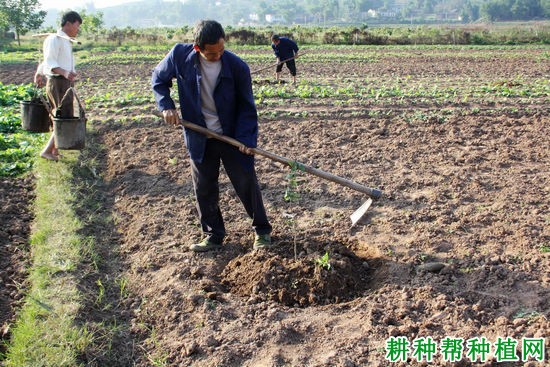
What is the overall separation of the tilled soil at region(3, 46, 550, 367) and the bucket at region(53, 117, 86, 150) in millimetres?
624

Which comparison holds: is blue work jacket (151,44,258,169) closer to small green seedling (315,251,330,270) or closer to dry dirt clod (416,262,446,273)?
small green seedling (315,251,330,270)

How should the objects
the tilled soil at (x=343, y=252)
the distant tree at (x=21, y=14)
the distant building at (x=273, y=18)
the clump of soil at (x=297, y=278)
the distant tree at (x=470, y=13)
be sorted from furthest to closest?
the distant building at (x=273, y=18) → the distant tree at (x=470, y=13) → the distant tree at (x=21, y=14) → the clump of soil at (x=297, y=278) → the tilled soil at (x=343, y=252)

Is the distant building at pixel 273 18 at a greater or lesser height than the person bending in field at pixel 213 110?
greater

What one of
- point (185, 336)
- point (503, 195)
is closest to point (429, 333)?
point (185, 336)

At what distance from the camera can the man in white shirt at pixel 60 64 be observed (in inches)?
246

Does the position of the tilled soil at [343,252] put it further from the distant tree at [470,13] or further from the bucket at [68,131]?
the distant tree at [470,13]

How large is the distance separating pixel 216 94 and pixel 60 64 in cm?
312

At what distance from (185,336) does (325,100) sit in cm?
809

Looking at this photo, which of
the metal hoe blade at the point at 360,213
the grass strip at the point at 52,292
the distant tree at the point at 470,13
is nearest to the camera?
the grass strip at the point at 52,292

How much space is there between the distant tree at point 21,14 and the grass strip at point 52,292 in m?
41.5

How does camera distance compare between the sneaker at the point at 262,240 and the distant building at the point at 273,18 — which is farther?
the distant building at the point at 273,18

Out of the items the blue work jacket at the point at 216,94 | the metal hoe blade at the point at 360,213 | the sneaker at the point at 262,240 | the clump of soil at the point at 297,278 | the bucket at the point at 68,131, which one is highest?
the blue work jacket at the point at 216,94

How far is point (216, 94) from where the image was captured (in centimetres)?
418

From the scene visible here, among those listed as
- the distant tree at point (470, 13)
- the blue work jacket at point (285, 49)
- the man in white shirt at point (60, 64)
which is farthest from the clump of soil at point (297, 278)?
the distant tree at point (470, 13)
